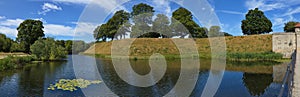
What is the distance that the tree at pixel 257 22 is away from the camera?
2239 inches

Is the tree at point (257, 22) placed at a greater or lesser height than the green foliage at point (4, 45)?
greater

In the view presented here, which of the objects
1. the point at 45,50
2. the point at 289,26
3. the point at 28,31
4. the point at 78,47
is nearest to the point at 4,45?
the point at 28,31

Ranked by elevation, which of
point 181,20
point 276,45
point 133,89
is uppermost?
point 181,20

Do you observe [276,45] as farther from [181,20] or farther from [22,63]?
[22,63]

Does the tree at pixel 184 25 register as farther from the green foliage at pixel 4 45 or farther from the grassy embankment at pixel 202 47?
the green foliage at pixel 4 45

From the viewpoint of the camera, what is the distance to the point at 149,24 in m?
58.8

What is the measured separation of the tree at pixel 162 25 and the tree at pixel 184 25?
184 cm

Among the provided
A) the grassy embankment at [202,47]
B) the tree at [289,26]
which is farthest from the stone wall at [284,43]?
the tree at [289,26]

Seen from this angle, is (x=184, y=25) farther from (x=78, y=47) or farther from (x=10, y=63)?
(x=10, y=63)

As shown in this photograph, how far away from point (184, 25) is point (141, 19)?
12167 millimetres

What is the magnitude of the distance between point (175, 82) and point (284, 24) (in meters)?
58.0

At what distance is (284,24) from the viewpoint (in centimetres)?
6156

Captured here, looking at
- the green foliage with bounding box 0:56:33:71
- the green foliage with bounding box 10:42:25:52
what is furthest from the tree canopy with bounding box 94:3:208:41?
the green foliage with bounding box 0:56:33:71

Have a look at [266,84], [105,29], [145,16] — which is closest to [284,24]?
[145,16]
